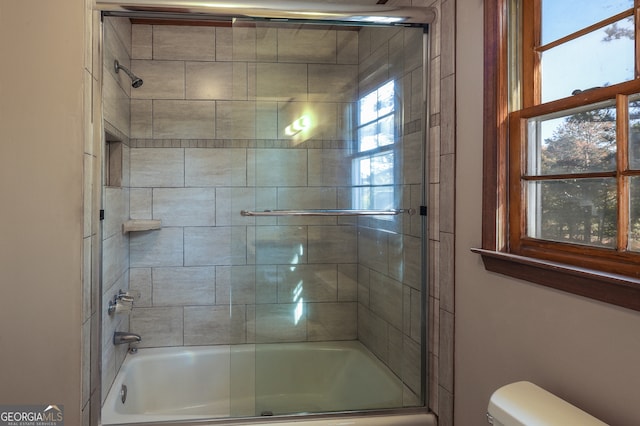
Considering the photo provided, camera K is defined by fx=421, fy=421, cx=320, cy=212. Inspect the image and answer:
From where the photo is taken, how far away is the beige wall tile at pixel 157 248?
2705 mm

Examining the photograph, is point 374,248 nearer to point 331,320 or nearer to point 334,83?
point 331,320

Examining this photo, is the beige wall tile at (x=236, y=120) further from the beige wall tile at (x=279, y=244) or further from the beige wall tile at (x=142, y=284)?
the beige wall tile at (x=142, y=284)

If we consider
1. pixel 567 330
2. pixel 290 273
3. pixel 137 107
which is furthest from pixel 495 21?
pixel 137 107

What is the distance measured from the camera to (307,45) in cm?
198

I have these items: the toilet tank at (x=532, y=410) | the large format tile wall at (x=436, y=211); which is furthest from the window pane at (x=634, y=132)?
the large format tile wall at (x=436, y=211)

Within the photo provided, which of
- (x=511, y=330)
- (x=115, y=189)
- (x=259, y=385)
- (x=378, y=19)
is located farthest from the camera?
(x=115, y=189)

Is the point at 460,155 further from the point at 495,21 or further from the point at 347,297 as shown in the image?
the point at 347,297

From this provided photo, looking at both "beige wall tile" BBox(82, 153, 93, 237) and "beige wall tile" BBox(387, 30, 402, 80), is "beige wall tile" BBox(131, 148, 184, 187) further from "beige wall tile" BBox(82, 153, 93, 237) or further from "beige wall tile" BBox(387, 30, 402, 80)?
"beige wall tile" BBox(387, 30, 402, 80)

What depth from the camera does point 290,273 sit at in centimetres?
205

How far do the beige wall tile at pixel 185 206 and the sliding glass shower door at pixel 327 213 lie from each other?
2.30 feet

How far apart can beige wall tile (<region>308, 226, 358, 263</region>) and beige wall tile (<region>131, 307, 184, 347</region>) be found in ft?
3.93

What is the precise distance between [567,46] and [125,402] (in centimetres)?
260

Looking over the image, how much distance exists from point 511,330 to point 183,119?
2.26 metres

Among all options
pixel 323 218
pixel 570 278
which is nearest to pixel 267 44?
pixel 323 218
